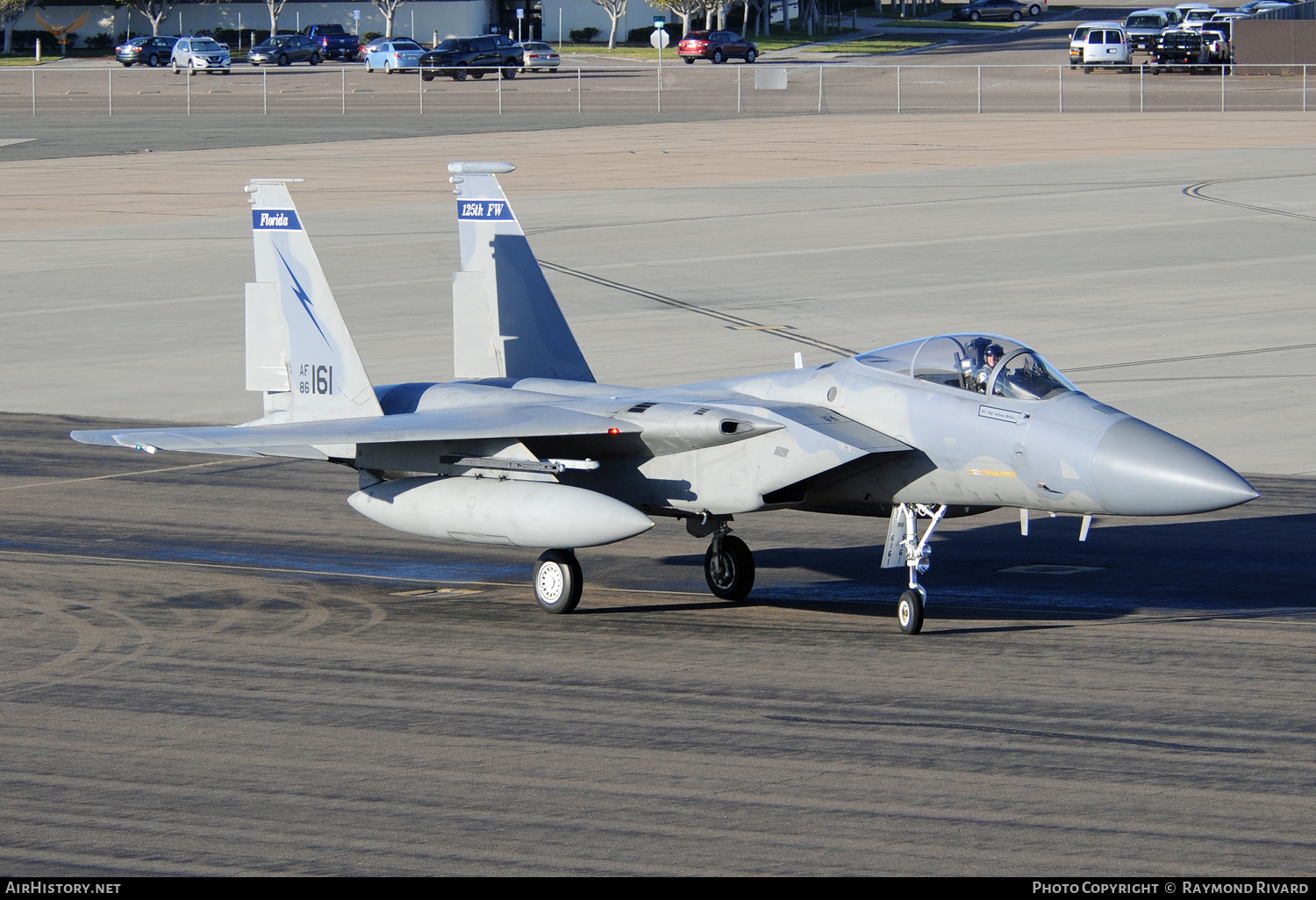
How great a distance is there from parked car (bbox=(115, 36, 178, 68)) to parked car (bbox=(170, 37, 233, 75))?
7720 millimetres

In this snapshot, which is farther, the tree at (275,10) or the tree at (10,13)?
the tree at (275,10)

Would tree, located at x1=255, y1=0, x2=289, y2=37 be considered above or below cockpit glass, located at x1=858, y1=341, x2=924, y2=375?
above

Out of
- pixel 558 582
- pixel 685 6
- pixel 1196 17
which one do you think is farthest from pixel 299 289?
pixel 685 6

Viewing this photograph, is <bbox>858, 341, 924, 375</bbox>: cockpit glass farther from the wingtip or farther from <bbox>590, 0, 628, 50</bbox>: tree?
<bbox>590, 0, 628, 50</bbox>: tree

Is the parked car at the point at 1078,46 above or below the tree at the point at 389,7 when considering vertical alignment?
below

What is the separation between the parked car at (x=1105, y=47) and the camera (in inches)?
3479

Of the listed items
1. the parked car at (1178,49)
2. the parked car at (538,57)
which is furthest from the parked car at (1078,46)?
the parked car at (538,57)

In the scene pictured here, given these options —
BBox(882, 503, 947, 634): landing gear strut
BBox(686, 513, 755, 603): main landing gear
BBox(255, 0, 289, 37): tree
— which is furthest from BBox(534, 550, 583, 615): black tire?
BBox(255, 0, 289, 37): tree

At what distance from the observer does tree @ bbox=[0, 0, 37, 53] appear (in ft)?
377

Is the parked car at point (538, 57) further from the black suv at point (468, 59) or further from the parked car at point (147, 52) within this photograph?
the parked car at point (147, 52)

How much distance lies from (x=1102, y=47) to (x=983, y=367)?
78710mm

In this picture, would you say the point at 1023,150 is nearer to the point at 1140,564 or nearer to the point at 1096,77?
the point at 1096,77

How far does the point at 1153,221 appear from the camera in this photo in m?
43.4

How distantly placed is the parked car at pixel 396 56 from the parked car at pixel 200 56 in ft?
28.4
